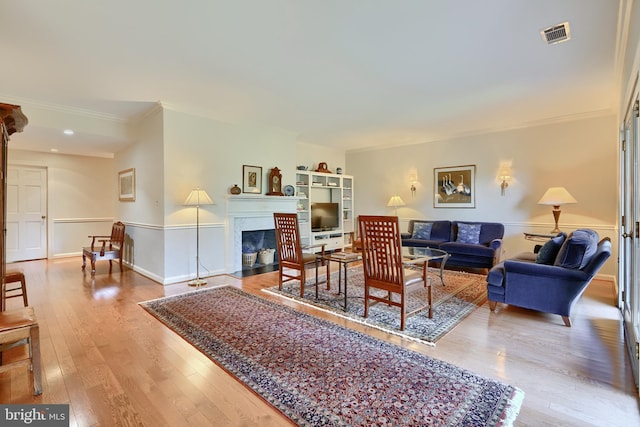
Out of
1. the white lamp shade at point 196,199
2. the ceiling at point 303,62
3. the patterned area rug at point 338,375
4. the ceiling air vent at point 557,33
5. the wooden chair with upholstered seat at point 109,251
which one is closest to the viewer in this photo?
the patterned area rug at point 338,375

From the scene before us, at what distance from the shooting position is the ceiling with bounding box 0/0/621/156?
2318 mm

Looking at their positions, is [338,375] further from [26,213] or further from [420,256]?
[26,213]

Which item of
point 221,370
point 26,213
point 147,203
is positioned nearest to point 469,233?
point 221,370

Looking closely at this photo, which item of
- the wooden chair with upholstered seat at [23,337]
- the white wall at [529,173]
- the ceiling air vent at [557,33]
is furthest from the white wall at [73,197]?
the ceiling air vent at [557,33]

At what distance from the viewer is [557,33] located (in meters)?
2.58

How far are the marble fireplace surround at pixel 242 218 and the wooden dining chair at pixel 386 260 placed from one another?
2870 millimetres

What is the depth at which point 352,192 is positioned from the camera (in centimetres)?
786

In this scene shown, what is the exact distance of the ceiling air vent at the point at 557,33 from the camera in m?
2.51

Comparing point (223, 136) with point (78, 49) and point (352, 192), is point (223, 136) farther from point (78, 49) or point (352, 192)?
point (352, 192)

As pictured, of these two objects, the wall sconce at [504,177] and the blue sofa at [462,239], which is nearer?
the blue sofa at [462,239]

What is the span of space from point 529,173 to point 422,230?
2.08 metres

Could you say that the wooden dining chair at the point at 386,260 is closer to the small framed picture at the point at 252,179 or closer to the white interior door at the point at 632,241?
the white interior door at the point at 632,241

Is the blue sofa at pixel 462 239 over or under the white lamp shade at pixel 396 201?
under

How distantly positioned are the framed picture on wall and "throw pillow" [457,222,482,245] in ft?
1.91
